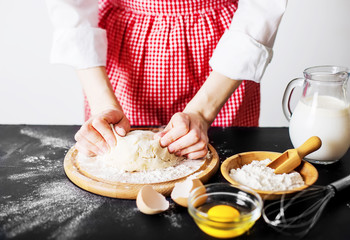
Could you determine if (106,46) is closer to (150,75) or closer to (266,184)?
(150,75)

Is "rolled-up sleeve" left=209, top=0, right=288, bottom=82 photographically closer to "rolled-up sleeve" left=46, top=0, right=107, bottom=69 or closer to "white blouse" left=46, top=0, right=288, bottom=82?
"white blouse" left=46, top=0, right=288, bottom=82

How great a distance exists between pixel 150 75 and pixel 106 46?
176 millimetres

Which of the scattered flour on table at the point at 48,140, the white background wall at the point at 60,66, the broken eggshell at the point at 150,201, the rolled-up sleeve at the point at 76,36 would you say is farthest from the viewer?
the white background wall at the point at 60,66

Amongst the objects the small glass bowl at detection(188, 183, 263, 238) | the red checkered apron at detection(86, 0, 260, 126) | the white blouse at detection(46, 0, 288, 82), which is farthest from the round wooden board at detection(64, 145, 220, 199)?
the red checkered apron at detection(86, 0, 260, 126)

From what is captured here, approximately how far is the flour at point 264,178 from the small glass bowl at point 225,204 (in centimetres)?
6

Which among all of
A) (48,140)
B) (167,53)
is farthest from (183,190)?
(167,53)

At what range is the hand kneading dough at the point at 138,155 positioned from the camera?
1056 millimetres

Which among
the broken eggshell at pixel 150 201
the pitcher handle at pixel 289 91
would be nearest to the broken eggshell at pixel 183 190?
the broken eggshell at pixel 150 201

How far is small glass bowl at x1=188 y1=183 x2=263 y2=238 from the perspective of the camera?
0.75 m

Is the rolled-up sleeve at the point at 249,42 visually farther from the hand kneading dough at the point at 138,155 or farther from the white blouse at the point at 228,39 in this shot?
the hand kneading dough at the point at 138,155

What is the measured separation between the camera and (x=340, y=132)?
1044 millimetres

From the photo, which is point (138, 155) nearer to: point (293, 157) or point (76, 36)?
point (293, 157)

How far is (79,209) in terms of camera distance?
90 cm

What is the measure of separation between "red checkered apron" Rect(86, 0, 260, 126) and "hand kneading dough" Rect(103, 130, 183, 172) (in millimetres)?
417
